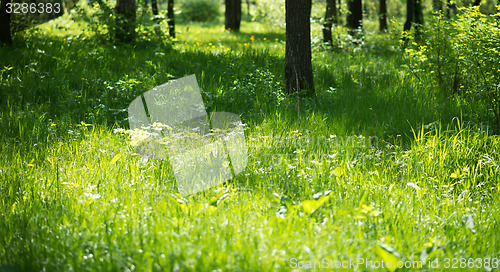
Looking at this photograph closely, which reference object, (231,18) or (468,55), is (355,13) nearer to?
(231,18)

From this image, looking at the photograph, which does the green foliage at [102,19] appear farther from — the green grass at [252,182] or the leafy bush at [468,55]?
the leafy bush at [468,55]

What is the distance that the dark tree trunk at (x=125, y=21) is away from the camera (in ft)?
29.3

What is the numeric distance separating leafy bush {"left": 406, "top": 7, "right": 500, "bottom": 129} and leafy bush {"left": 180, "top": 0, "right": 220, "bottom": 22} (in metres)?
25.1

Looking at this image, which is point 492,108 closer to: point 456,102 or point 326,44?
point 456,102

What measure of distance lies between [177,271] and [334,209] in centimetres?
127

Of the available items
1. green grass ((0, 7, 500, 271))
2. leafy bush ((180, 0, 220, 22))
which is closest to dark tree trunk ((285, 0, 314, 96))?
green grass ((0, 7, 500, 271))

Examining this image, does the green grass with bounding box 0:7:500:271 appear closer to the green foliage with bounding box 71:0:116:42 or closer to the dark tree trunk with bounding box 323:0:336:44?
the green foliage with bounding box 71:0:116:42

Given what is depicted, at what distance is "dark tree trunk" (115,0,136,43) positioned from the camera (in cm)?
892

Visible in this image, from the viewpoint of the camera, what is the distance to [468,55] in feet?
16.8

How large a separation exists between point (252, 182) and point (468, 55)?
11.6ft

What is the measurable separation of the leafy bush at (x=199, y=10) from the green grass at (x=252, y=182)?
23507 millimetres

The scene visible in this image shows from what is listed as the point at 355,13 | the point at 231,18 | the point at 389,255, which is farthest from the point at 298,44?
the point at 231,18

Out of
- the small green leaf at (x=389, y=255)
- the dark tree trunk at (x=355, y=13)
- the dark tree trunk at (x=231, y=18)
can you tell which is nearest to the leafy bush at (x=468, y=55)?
the small green leaf at (x=389, y=255)

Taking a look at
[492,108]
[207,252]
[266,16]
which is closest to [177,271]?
[207,252]
